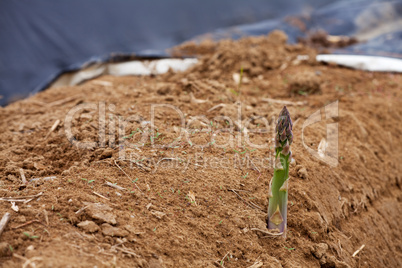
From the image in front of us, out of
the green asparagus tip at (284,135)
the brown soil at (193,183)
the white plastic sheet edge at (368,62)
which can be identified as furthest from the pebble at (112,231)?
the white plastic sheet edge at (368,62)

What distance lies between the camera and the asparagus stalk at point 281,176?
1810mm

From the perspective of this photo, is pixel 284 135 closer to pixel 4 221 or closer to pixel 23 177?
pixel 4 221

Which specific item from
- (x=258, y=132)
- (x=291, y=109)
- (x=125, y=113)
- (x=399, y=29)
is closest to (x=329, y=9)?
(x=399, y=29)

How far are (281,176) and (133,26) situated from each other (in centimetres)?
392

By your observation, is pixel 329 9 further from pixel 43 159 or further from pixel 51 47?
pixel 43 159

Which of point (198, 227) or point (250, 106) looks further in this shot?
point (250, 106)

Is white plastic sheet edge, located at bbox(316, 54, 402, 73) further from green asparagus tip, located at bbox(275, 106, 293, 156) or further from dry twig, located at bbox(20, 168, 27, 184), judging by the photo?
dry twig, located at bbox(20, 168, 27, 184)

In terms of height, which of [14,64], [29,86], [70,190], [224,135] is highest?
[14,64]

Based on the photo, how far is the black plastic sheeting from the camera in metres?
4.39

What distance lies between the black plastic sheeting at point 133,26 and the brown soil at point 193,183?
96 cm

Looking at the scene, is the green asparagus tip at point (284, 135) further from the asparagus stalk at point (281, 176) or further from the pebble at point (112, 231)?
the pebble at point (112, 231)

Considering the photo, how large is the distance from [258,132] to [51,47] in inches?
125

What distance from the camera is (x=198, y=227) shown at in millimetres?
1908

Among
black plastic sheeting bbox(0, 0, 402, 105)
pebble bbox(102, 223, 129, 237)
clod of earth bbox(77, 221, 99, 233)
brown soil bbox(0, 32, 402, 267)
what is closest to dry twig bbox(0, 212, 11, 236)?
brown soil bbox(0, 32, 402, 267)
